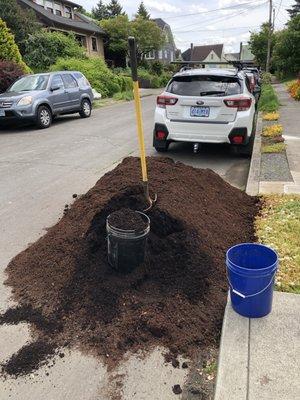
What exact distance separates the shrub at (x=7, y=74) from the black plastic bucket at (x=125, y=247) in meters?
13.6

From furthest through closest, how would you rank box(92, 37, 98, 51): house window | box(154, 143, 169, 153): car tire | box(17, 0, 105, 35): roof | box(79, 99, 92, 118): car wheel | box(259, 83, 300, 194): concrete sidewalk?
1. box(92, 37, 98, 51): house window
2. box(17, 0, 105, 35): roof
3. box(79, 99, 92, 118): car wheel
4. box(154, 143, 169, 153): car tire
5. box(259, 83, 300, 194): concrete sidewalk

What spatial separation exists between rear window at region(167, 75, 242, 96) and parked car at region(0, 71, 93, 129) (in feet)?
20.4

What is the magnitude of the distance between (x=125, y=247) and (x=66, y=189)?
3.51m

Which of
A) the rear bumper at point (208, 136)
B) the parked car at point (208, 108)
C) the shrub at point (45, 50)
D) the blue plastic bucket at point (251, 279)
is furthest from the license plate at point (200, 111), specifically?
the shrub at point (45, 50)

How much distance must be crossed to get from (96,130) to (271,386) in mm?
10980

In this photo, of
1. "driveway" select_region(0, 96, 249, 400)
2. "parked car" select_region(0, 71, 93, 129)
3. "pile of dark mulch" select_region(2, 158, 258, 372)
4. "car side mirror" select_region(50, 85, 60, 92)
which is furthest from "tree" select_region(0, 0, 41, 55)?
"pile of dark mulch" select_region(2, 158, 258, 372)

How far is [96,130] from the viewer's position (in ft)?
41.6

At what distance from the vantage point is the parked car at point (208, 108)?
24.6ft

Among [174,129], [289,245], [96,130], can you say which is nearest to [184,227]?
[289,245]

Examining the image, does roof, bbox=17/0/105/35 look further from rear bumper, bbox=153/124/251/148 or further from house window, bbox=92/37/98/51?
rear bumper, bbox=153/124/251/148

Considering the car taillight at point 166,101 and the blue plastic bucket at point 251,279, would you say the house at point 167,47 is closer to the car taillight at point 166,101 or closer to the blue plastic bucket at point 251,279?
the car taillight at point 166,101

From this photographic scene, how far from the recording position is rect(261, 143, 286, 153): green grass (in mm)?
8375

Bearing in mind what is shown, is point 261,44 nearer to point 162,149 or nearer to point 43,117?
point 43,117

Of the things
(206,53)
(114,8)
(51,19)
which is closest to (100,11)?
(114,8)
